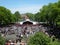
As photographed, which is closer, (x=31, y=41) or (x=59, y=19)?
(x=31, y=41)

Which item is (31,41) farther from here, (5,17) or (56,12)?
(5,17)

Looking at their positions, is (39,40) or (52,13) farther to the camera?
(52,13)

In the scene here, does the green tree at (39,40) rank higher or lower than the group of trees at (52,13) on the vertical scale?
lower

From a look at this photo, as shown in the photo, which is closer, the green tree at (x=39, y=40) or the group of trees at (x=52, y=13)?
the green tree at (x=39, y=40)

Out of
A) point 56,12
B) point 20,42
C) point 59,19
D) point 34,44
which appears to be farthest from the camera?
point 56,12

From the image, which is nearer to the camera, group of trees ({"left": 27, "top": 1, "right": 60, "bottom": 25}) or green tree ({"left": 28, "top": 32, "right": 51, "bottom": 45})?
green tree ({"left": 28, "top": 32, "right": 51, "bottom": 45})

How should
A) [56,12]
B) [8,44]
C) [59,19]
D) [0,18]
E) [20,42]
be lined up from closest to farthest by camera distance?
[8,44]
[20,42]
[59,19]
[56,12]
[0,18]

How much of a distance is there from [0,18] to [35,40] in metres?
65.7

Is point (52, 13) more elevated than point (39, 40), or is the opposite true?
point (52, 13)

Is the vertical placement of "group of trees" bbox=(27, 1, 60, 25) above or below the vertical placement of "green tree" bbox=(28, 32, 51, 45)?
above

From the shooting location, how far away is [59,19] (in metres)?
49.7

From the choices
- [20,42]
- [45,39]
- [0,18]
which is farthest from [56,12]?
[0,18]

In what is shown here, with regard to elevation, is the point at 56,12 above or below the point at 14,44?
above

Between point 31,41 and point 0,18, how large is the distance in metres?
65.4
